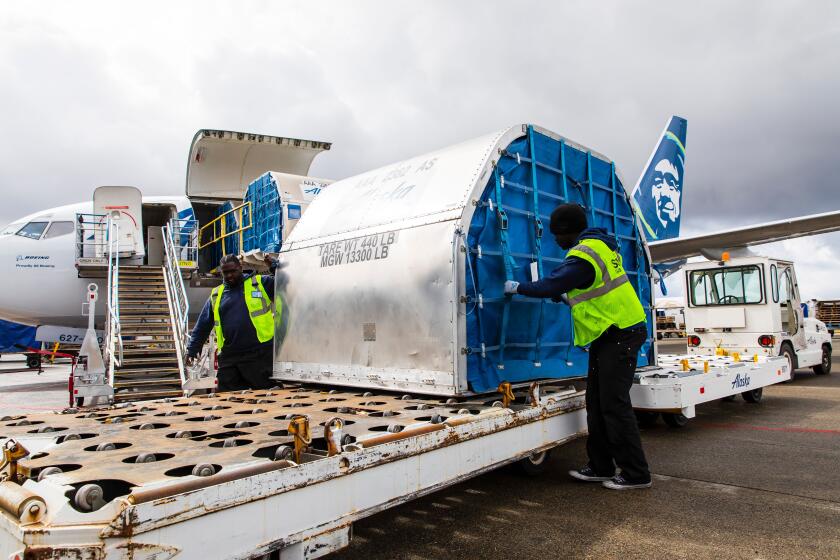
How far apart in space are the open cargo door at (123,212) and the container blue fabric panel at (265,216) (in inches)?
151

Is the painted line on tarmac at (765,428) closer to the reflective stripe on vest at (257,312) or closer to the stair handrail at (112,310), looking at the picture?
the reflective stripe on vest at (257,312)

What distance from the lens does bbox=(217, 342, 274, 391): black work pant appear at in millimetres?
5914

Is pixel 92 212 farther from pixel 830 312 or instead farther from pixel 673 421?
pixel 830 312

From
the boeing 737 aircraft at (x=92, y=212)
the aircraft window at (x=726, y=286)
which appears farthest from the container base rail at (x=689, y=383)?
the boeing 737 aircraft at (x=92, y=212)

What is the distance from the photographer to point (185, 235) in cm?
1294

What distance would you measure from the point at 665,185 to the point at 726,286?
10.5m

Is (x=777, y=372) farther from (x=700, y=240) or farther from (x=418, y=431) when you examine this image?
(x=700, y=240)

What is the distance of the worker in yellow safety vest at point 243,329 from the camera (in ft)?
19.4

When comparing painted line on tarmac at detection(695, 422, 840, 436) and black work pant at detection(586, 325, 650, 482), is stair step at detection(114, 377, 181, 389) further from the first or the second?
painted line on tarmac at detection(695, 422, 840, 436)

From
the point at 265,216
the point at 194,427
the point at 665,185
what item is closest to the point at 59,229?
the point at 265,216

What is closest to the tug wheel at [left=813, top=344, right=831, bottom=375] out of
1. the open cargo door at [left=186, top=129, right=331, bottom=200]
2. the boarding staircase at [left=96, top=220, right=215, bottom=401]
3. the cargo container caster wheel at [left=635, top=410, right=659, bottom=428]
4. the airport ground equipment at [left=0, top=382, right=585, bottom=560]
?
the cargo container caster wheel at [left=635, top=410, right=659, bottom=428]

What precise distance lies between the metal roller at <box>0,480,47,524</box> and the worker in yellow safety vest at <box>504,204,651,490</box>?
307cm

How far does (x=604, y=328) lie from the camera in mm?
4184

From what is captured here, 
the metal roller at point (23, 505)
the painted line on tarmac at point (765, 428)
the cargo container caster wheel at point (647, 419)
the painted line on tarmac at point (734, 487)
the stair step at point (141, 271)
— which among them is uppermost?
the stair step at point (141, 271)
